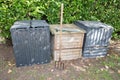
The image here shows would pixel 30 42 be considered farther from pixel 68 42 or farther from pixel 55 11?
pixel 55 11

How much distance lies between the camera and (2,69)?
11.0 ft

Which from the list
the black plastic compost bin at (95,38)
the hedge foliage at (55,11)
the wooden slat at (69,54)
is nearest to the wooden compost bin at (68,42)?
the wooden slat at (69,54)

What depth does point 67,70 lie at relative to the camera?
11.1 ft

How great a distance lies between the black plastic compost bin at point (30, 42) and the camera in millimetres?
3105

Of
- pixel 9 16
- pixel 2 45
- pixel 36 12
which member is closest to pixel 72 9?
pixel 36 12

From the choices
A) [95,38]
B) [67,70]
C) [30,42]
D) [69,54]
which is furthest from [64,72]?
[95,38]

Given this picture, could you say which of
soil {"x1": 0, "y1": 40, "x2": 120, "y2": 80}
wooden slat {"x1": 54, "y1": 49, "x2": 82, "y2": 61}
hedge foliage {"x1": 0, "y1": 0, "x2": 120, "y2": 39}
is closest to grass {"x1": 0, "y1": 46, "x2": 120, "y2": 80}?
soil {"x1": 0, "y1": 40, "x2": 120, "y2": 80}

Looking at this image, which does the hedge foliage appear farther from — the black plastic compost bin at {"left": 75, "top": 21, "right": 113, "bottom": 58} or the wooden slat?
the wooden slat

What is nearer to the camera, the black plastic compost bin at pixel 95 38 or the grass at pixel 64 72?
the grass at pixel 64 72

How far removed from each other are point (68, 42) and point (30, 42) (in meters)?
0.90

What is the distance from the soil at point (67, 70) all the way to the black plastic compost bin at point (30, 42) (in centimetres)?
20

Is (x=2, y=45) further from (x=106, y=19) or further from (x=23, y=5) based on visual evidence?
(x=106, y=19)

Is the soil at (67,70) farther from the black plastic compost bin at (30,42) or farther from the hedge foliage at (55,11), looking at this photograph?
the hedge foliage at (55,11)

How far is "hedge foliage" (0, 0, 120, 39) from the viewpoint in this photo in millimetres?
3822
